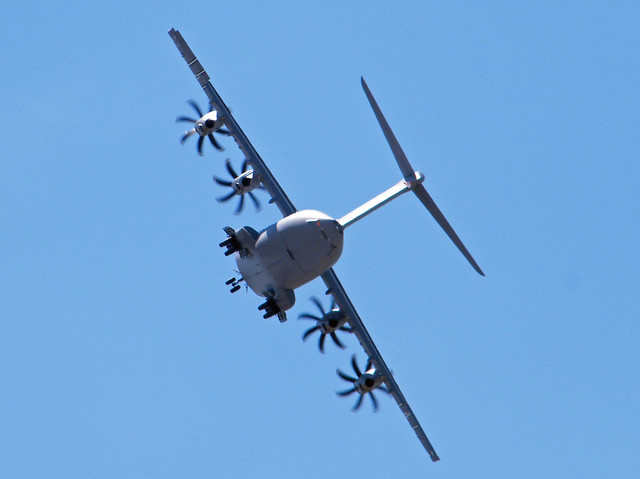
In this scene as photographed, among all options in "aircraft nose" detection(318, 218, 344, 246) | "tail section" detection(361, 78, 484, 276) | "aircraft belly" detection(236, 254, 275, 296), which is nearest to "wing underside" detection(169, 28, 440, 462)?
"aircraft belly" detection(236, 254, 275, 296)

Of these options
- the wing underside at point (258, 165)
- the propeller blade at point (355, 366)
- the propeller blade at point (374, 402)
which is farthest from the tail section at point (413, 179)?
the propeller blade at point (374, 402)

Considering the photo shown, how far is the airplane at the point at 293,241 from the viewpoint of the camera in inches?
2516

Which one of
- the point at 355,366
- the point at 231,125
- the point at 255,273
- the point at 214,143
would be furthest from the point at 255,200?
the point at 355,366

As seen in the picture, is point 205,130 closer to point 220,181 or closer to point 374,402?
point 220,181

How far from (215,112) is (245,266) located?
360 inches

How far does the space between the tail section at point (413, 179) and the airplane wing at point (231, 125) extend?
6931 mm

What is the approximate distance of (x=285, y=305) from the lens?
6819 cm

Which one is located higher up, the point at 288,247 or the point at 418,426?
the point at 288,247

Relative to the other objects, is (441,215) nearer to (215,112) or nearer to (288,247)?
(288,247)

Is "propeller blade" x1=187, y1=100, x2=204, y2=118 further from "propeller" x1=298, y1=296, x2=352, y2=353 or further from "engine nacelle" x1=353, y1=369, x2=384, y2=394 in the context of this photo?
"engine nacelle" x1=353, y1=369, x2=384, y2=394

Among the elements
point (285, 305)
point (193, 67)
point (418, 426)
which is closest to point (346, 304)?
point (285, 305)

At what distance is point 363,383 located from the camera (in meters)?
72.9

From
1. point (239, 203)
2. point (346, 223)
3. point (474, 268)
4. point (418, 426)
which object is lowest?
point (418, 426)

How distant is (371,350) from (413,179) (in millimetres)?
12609
